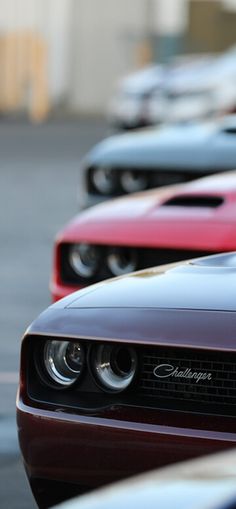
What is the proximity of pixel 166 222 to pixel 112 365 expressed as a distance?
1946mm

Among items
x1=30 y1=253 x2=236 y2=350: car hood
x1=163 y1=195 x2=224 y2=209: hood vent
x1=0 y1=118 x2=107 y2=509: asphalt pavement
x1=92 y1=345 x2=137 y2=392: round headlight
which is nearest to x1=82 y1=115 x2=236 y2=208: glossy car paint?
x1=0 y1=118 x2=107 y2=509: asphalt pavement

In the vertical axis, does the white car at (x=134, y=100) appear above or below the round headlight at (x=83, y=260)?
below

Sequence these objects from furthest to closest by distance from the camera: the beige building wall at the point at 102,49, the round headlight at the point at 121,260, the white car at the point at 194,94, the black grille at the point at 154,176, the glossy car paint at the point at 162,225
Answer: the beige building wall at the point at 102,49 < the white car at the point at 194,94 < the black grille at the point at 154,176 < the round headlight at the point at 121,260 < the glossy car paint at the point at 162,225

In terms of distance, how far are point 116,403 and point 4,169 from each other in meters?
14.1

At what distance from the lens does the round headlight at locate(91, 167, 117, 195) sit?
339 inches

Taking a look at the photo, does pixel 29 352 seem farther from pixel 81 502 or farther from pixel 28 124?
pixel 28 124

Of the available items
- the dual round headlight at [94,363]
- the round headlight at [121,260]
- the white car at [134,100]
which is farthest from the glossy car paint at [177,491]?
the white car at [134,100]

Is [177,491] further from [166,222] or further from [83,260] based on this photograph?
[83,260]

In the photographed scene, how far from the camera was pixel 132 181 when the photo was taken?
28.2 feet

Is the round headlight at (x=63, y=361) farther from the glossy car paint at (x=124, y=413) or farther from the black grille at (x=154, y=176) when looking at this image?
the black grille at (x=154, y=176)

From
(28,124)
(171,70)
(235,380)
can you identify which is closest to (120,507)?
(235,380)

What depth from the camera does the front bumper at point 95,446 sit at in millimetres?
4105

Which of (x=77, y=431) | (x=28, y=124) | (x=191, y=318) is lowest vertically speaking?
(x=28, y=124)

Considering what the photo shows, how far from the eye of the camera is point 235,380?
4242 millimetres
